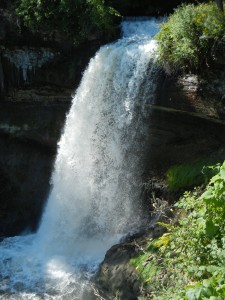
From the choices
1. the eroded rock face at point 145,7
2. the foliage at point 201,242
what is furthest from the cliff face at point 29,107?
the foliage at point 201,242

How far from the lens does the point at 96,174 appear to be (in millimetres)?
10969

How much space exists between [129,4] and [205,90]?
21.2ft

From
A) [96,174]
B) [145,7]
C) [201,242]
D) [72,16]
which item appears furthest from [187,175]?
[145,7]

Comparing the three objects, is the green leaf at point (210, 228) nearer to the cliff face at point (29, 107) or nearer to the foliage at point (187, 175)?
the foliage at point (187, 175)

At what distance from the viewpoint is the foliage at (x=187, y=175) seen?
917cm

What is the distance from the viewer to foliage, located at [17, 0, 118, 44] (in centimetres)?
1170

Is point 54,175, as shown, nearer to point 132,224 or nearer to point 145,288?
point 132,224

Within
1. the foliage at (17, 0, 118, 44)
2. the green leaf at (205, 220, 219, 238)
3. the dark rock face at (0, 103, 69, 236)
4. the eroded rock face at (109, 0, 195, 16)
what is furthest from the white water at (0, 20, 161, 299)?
the green leaf at (205, 220, 219, 238)

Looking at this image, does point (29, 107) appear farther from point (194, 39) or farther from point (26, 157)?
point (194, 39)

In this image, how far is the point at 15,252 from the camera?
10.6 metres

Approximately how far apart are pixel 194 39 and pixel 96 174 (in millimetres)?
4474

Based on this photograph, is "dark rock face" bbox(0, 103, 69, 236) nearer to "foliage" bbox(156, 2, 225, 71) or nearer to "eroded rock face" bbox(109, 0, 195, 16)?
"eroded rock face" bbox(109, 0, 195, 16)

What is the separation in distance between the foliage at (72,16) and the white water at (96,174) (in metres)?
0.84

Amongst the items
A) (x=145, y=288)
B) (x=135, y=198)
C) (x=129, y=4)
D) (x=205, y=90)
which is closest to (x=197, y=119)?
(x=205, y=90)
